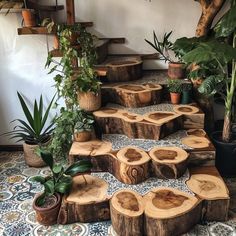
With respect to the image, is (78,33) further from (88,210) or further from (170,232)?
(170,232)

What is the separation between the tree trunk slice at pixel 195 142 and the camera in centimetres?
219

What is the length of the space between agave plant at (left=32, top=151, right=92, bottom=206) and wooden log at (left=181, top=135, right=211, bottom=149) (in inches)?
32.3

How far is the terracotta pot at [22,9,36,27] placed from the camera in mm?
2416

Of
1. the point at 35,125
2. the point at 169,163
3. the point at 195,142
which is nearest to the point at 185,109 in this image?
the point at 195,142

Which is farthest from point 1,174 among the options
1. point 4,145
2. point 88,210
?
point 88,210

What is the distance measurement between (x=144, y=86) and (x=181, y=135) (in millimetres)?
628

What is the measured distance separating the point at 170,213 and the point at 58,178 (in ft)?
2.81

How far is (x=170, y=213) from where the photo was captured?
1.69 metres

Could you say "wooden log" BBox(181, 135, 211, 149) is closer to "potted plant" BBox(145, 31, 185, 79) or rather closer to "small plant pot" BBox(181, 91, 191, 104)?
"small plant pot" BBox(181, 91, 191, 104)

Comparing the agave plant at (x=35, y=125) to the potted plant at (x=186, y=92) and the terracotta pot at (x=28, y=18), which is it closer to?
the terracotta pot at (x=28, y=18)

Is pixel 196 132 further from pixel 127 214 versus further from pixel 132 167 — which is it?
pixel 127 214

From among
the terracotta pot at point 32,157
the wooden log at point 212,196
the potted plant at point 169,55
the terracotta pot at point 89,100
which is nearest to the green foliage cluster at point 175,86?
the potted plant at point 169,55

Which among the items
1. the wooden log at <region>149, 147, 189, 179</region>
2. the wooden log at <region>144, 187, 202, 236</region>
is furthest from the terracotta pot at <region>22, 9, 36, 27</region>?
the wooden log at <region>144, 187, 202, 236</region>

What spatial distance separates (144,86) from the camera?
268cm
